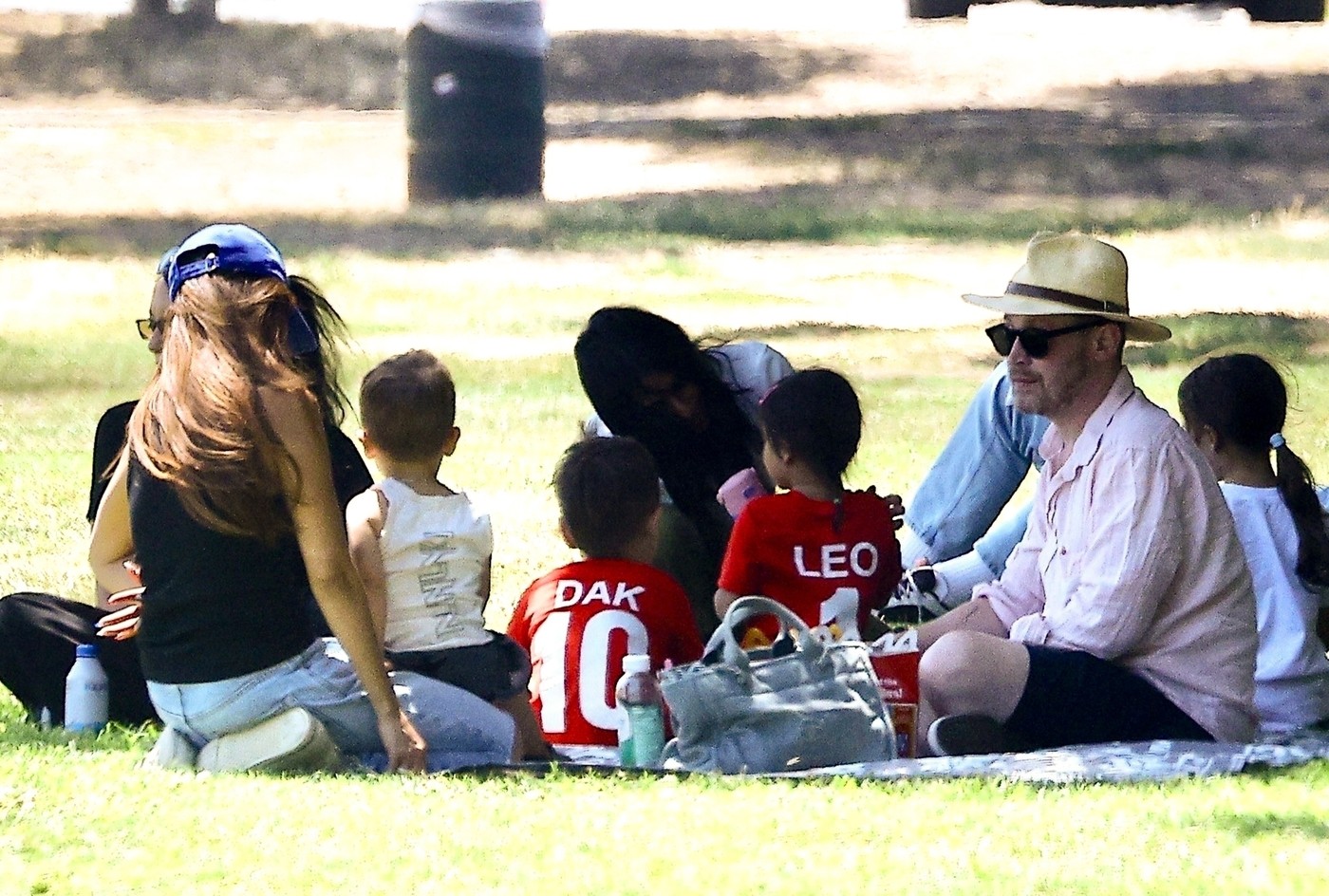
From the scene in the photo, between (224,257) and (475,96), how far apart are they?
827 centimetres

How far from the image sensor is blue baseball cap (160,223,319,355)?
4.26 metres

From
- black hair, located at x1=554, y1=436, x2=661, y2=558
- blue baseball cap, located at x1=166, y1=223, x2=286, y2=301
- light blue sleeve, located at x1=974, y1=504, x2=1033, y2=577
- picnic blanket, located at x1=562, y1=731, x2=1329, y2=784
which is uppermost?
blue baseball cap, located at x1=166, y1=223, x2=286, y2=301

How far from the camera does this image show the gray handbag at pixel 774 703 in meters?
4.43

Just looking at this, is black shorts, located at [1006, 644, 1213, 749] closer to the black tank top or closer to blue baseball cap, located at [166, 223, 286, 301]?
the black tank top

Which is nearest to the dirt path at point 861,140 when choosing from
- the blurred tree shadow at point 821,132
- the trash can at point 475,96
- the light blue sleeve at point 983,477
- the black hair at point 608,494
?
the blurred tree shadow at point 821,132

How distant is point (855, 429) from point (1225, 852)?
1.53 m

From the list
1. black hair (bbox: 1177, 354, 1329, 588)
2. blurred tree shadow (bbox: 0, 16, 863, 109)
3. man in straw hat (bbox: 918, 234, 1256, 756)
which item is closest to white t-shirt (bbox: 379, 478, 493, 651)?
man in straw hat (bbox: 918, 234, 1256, 756)

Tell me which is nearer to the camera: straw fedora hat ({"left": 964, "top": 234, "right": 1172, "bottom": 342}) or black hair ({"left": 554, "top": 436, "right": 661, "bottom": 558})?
straw fedora hat ({"left": 964, "top": 234, "right": 1172, "bottom": 342})

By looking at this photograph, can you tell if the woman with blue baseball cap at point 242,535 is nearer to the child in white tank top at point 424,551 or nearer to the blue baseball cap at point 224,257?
the blue baseball cap at point 224,257

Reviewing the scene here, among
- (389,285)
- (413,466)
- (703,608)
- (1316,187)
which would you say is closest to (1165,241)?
(1316,187)

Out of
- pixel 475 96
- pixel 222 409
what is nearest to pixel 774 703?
pixel 222 409

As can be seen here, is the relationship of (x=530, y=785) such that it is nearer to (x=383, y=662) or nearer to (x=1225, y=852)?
(x=383, y=662)

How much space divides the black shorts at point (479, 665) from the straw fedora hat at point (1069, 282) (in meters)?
1.25

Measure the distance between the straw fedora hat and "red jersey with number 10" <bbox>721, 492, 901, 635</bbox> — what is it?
2.11ft
